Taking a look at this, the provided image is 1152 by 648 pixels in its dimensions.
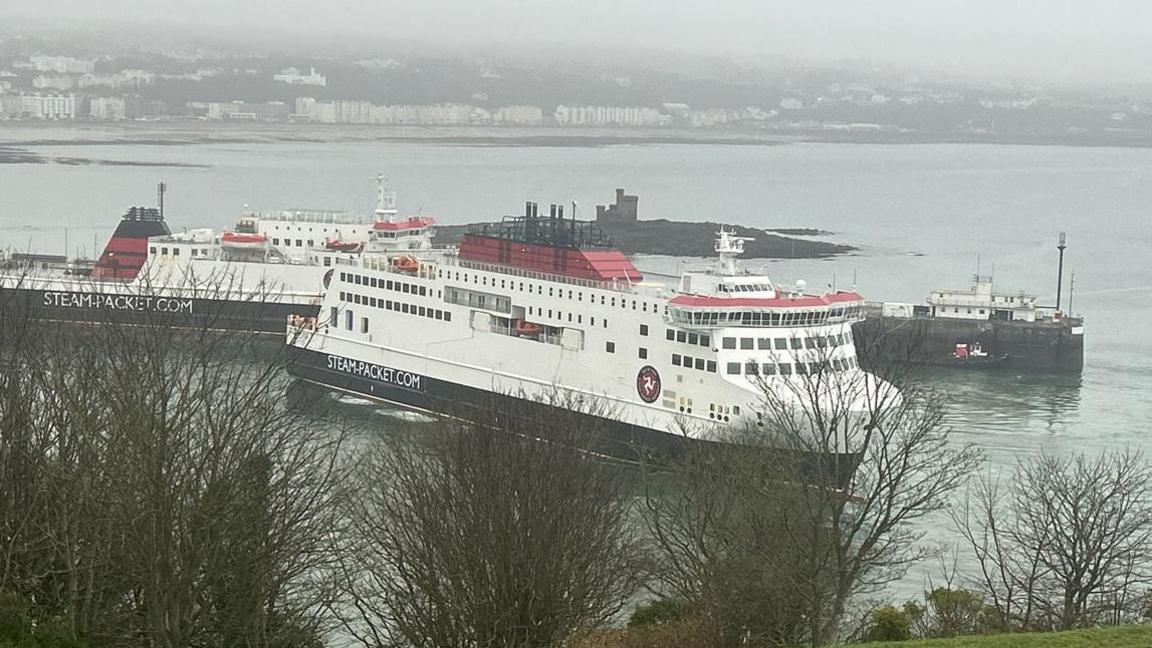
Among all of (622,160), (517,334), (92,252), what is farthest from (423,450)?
(622,160)

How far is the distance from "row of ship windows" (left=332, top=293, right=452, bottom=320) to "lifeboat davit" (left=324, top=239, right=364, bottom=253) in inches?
180

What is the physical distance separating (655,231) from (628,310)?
28687mm

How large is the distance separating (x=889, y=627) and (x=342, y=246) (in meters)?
19.8

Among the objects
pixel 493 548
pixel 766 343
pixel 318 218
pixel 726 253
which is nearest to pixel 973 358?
pixel 726 253

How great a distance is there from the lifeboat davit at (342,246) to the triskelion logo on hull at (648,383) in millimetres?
9833

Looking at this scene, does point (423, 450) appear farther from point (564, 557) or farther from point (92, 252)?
point (92, 252)

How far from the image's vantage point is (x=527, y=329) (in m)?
20.2

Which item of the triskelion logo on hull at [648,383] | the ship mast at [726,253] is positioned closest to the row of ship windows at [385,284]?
the triskelion logo on hull at [648,383]

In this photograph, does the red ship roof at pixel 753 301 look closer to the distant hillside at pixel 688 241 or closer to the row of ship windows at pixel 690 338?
the row of ship windows at pixel 690 338

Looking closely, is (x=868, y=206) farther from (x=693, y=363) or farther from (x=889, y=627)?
(x=889, y=627)

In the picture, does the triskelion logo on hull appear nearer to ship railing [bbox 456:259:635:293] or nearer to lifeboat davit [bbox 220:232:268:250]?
ship railing [bbox 456:259:635:293]

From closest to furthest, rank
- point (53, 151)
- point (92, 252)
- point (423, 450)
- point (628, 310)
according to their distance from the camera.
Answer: point (423, 450), point (628, 310), point (92, 252), point (53, 151)

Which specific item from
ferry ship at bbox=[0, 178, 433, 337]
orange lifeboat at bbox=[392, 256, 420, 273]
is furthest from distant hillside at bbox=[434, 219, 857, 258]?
orange lifeboat at bbox=[392, 256, 420, 273]

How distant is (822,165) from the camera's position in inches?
3964
